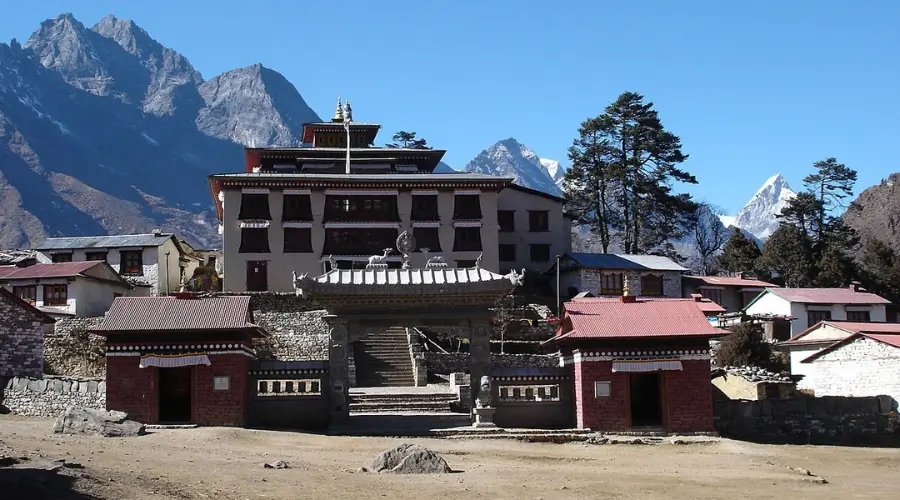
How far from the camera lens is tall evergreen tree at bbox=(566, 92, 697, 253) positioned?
76.6 meters

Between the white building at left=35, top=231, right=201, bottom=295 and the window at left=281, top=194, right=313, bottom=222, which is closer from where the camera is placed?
the window at left=281, top=194, right=313, bottom=222

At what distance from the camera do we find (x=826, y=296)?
60312mm

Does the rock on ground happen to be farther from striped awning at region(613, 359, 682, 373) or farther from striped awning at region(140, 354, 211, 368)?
striped awning at region(613, 359, 682, 373)

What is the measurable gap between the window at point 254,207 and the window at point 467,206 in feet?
36.9

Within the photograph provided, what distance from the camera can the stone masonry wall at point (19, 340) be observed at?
37844 mm

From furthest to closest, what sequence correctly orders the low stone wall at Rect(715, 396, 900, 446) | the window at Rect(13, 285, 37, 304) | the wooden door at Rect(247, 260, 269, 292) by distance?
1. the wooden door at Rect(247, 260, 269, 292)
2. the window at Rect(13, 285, 37, 304)
3. the low stone wall at Rect(715, 396, 900, 446)

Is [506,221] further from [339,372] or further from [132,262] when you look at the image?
[339,372]

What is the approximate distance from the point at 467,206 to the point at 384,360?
61.2 ft

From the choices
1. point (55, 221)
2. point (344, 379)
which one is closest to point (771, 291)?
point (344, 379)

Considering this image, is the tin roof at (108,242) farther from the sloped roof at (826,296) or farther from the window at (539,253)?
the sloped roof at (826,296)

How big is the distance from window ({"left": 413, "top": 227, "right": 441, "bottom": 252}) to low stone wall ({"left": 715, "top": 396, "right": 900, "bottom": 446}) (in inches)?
1199

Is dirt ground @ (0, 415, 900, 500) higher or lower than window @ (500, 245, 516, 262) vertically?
lower

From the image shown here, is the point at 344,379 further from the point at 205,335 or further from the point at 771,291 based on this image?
the point at 771,291

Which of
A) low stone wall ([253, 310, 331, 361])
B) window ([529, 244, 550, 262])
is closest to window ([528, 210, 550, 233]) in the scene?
window ([529, 244, 550, 262])
